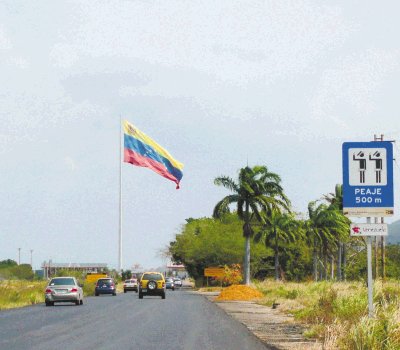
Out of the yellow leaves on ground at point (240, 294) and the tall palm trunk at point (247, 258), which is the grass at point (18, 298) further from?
the tall palm trunk at point (247, 258)

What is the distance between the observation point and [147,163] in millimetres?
63906

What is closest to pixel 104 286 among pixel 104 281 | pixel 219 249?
pixel 104 281

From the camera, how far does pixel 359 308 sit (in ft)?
80.0

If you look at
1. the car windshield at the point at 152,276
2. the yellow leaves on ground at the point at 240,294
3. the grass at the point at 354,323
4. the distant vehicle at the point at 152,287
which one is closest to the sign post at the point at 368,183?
the grass at the point at 354,323

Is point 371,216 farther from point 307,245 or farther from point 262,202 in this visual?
point 307,245

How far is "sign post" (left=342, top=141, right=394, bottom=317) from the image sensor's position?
590 inches

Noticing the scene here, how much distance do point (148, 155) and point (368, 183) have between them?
50.1 m

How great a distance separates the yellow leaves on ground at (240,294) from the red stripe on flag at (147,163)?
8971mm

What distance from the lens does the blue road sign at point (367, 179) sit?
15.0 m

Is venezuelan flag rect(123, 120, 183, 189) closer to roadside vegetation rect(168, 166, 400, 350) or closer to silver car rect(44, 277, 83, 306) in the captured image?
roadside vegetation rect(168, 166, 400, 350)

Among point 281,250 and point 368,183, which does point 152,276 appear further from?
point 281,250

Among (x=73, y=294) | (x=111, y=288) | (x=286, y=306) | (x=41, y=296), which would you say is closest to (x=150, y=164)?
(x=111, y=288)

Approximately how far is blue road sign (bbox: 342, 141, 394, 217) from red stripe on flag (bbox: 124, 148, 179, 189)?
4806 centimetres

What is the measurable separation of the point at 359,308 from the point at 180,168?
41.4 meters
